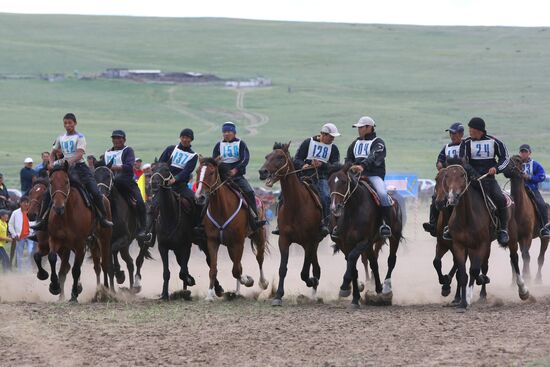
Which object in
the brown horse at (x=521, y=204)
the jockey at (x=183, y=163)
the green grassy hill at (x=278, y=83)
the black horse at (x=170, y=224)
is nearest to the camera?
the black horse at (x=170, y=224)

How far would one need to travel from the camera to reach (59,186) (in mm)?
17719

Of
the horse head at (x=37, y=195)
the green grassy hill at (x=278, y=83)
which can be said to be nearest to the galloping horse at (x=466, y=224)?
the horse head at (x=37, y=195)

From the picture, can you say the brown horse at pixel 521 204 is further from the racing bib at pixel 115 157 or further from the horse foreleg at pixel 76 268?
the horse foreleg at pixel 76 268

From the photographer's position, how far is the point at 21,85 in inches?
3962

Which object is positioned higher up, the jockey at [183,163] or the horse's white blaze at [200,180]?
the jockey at [183,163]

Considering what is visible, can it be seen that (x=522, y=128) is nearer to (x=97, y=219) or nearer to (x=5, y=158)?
(x=5, y=158)

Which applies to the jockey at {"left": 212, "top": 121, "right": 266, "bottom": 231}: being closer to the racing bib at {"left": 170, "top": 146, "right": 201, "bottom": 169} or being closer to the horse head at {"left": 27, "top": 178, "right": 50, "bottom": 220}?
the racing bib at {"left": 170, "top": 146, "right": 201, "bottom": 169}

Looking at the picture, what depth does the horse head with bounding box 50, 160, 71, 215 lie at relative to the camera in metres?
17.6

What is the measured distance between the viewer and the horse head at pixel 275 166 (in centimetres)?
1759

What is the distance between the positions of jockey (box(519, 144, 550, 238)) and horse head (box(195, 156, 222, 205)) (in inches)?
247

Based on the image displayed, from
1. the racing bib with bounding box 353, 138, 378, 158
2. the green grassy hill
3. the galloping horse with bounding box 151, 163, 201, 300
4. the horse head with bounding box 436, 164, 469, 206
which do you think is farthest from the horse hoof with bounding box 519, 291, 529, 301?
the green grassy hill

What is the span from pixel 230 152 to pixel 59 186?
3152mm

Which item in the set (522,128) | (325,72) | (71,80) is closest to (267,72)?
(325,72)

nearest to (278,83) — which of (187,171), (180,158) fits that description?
(180,158)
